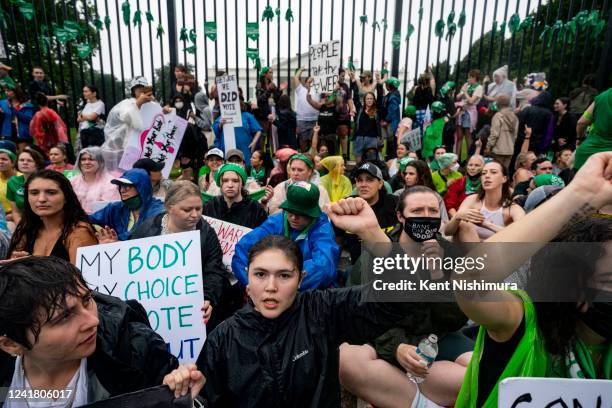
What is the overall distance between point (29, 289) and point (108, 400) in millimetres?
393

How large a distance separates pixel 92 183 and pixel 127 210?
3.28 feet

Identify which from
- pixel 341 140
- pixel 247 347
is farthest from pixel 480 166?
pixel 247 347

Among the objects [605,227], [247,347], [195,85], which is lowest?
[247,347]

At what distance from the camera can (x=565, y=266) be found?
1255mm

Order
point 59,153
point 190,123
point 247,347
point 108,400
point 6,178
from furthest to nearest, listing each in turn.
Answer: point 190,123 → point 59,153 → point 6,178 → point 247,347 → point 108,400

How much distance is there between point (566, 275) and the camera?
1.25 metres

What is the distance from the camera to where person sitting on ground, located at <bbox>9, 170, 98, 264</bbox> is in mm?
2488

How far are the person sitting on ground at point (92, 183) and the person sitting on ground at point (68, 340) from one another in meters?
2.84


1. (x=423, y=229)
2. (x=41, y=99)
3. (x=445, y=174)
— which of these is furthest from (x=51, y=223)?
(x=41, y=99)

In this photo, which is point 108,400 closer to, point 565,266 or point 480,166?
point 565,266

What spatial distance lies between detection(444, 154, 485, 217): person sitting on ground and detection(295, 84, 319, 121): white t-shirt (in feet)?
10.9

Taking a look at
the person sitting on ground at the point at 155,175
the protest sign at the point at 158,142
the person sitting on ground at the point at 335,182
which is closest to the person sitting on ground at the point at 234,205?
the person sitting on ground at the point at 155,175

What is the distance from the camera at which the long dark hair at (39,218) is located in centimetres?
253

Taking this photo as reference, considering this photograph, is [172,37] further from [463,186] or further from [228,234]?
[463,186]
